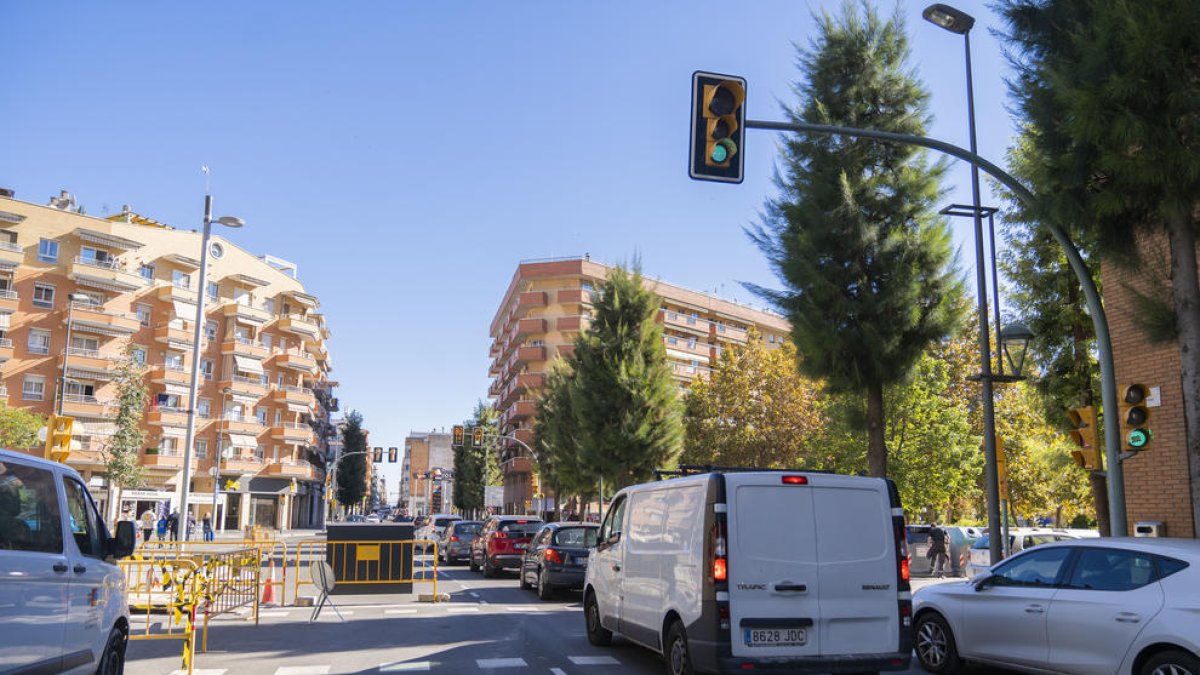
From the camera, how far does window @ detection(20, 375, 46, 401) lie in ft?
179

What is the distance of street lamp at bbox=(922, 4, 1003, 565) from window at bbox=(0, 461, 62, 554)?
37.7 feet

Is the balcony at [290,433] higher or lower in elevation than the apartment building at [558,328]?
lower

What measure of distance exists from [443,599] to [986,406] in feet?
34.3

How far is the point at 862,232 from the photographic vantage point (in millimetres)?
16422

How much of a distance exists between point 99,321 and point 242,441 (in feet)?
49.2

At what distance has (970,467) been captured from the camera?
3647cm

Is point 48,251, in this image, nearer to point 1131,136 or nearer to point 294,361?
point 294,361

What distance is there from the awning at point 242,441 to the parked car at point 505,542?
48.2 meters

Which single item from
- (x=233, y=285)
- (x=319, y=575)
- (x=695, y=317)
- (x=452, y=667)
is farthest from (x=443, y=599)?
(x=695, y=317)

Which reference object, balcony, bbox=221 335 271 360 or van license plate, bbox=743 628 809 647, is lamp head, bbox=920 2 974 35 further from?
balcony, bbox=221 335 271 360

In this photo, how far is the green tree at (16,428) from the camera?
152 ft

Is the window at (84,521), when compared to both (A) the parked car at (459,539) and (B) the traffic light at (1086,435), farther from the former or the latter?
(A) the parked car at (459,539)

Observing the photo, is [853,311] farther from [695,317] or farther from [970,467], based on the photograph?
[695,317]

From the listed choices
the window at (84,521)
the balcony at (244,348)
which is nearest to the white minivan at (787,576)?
the window at (84,521)
